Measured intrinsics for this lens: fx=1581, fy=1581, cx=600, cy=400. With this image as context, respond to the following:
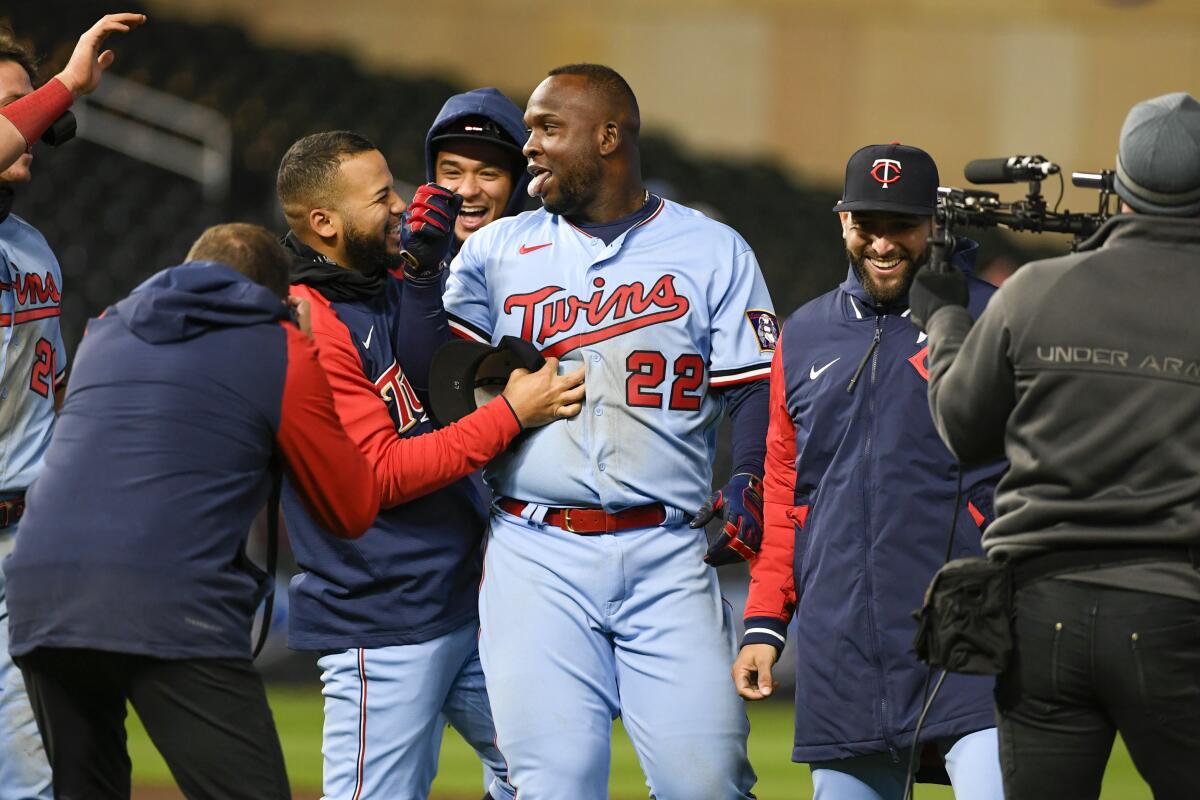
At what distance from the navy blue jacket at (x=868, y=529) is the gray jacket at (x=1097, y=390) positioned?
0.56 m

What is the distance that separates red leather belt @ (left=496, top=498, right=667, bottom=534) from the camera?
12.7ft

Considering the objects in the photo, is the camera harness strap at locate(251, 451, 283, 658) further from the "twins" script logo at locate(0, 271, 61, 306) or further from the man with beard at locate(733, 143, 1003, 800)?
the "twins" script logo at locate(0, 271, 61, 306)

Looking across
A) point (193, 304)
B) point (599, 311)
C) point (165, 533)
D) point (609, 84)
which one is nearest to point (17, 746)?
point (165, 533)

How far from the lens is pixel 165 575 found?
3.01 meters

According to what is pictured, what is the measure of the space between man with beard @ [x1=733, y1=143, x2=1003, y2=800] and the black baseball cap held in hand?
702mm

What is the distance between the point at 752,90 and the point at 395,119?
328cm

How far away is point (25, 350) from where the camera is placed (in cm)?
457

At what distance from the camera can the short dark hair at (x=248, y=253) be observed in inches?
129

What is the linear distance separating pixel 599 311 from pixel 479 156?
1.05 metres

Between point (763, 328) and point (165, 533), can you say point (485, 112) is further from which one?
point (165, 533)

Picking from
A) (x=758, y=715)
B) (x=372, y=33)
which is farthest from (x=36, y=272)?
(x=372, y=33)

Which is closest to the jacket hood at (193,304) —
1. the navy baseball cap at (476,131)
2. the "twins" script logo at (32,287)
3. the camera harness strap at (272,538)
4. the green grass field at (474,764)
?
the camera harness strap at (272,538)

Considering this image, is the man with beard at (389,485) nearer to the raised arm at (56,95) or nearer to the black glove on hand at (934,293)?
the raised arm at (56,95)

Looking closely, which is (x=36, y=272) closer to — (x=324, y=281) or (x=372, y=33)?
(x=324, y=281)
